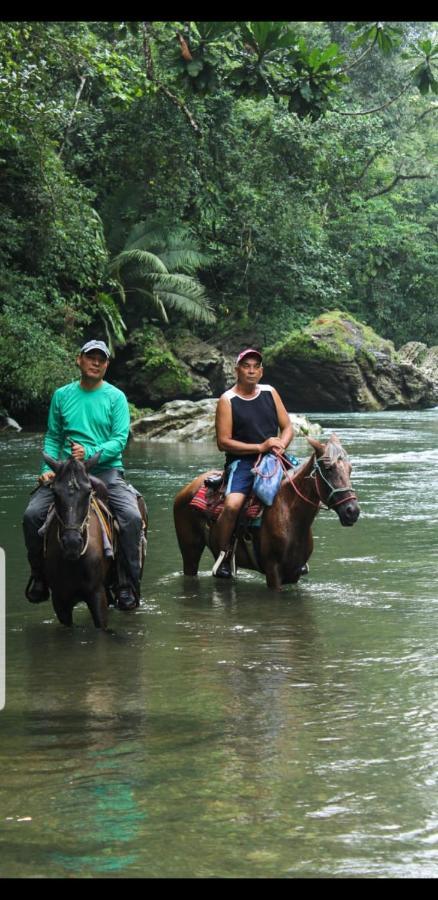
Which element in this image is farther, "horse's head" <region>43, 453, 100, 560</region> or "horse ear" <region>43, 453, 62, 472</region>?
"horse ear" <region>43, 453, 62, 472</region>

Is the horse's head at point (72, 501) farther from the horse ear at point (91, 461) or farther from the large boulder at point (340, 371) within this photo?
the large boulder at point (340, 371)

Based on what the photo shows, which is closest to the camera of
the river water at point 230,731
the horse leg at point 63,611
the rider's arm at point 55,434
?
the river water at point 230,731

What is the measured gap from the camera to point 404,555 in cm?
1149

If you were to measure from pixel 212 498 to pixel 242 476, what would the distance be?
440 millimetres

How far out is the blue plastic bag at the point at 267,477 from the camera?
30.9 feet

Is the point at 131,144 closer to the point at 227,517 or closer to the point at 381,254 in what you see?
the point at 381,254

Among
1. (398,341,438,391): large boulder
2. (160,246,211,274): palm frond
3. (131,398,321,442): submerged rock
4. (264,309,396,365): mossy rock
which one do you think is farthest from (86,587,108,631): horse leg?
(398,341,438,391): large boulder

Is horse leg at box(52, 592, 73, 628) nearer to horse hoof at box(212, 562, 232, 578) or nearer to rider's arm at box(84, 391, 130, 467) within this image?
rider's arm at box(84, 391, 130, 467)

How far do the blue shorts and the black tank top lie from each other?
78 millimetres

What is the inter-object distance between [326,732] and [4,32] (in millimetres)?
17043

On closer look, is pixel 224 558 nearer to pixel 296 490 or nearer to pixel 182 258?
pixel 296 490

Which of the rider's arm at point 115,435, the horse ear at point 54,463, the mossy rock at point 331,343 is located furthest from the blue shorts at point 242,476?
the mossy rock at point 331,343

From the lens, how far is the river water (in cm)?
405

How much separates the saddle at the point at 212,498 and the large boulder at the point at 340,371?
2838cm
